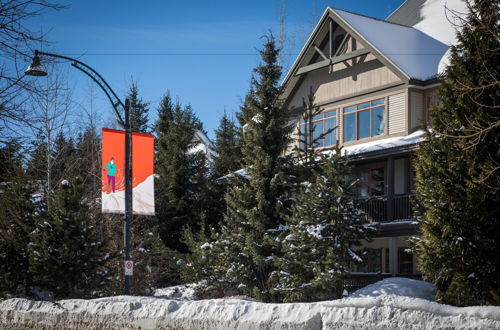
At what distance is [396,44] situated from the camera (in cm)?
2675

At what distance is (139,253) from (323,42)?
11875mm

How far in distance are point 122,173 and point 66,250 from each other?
4.53m

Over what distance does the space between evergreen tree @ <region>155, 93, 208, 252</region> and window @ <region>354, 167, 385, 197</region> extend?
9.01m

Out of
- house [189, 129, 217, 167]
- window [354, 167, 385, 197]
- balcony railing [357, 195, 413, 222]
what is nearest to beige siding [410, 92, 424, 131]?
window [354, 167, 385, 197]

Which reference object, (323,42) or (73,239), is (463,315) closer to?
(73,239)

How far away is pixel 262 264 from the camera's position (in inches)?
878

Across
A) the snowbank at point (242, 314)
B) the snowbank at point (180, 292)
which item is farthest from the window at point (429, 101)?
the snowbank at point (242, 314)

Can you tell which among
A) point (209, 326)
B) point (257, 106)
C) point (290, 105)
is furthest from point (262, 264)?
point (290, 105)

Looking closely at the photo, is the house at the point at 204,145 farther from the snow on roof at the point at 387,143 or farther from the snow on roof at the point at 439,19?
the snow on roof at the point at 387,143

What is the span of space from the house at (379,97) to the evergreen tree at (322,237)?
288 centimetres

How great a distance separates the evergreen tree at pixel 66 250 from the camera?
21.1 m

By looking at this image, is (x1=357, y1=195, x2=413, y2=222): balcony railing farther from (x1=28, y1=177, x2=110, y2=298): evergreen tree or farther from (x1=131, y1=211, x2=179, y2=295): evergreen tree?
(x1=28, y1=177, x2=110, y2=298): evergreen tree

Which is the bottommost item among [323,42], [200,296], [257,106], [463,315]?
[200,296]

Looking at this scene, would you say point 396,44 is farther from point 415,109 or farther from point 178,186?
point 178,186
